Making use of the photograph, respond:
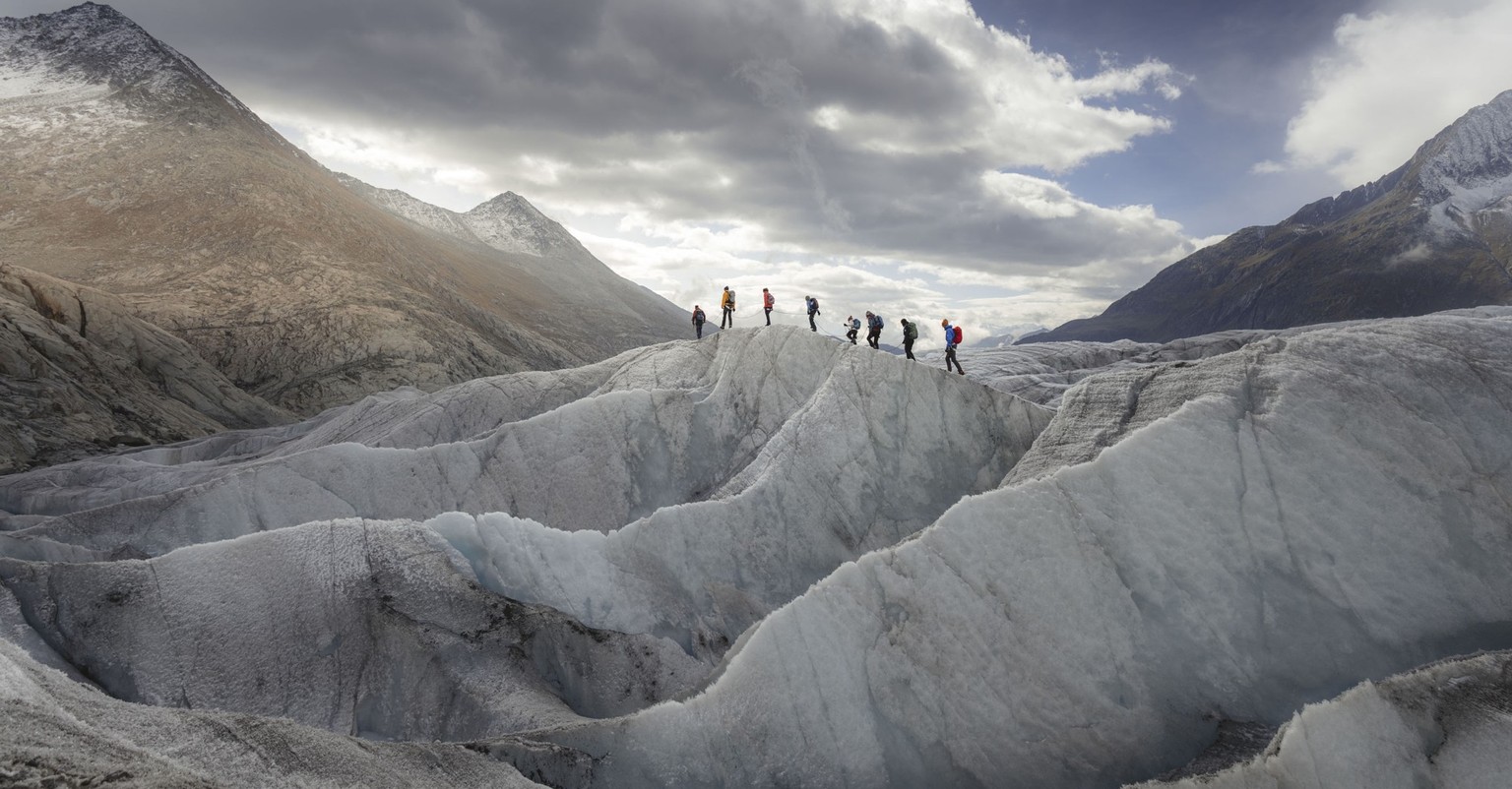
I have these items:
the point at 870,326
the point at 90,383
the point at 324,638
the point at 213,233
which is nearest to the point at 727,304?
the point at 870,326

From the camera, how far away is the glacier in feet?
33.0

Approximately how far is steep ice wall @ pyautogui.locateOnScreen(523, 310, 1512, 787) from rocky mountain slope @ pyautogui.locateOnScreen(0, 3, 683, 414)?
2918 inches

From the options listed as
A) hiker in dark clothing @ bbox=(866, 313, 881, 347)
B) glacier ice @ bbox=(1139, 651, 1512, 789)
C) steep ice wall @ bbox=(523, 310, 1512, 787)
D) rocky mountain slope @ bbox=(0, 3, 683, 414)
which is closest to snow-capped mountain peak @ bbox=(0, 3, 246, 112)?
rocky mountain slope @ bbox=(0, 3, 683, 414)

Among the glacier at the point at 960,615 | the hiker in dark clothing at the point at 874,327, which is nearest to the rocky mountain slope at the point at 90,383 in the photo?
the glacier at the point at 960,615

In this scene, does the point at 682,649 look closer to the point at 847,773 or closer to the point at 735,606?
the point at 735,606

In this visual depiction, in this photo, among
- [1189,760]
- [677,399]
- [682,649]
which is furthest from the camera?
[677,399]

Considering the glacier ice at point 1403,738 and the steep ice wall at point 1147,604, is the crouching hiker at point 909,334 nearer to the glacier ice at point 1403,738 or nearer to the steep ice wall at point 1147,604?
the steep ice wall at point 1147,604

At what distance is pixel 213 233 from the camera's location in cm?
9125

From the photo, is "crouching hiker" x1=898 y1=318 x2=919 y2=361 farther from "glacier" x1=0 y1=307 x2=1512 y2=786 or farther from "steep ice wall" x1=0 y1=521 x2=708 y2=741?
"steep ice wall" x1=0 y1=521 x2=708 y2=741

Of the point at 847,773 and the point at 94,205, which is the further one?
the point at 94,205

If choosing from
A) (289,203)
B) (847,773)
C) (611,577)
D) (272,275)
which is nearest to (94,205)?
(289,203)

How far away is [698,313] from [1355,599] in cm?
2696

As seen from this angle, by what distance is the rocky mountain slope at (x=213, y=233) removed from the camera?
7856 cm

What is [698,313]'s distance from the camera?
34.1 metres
